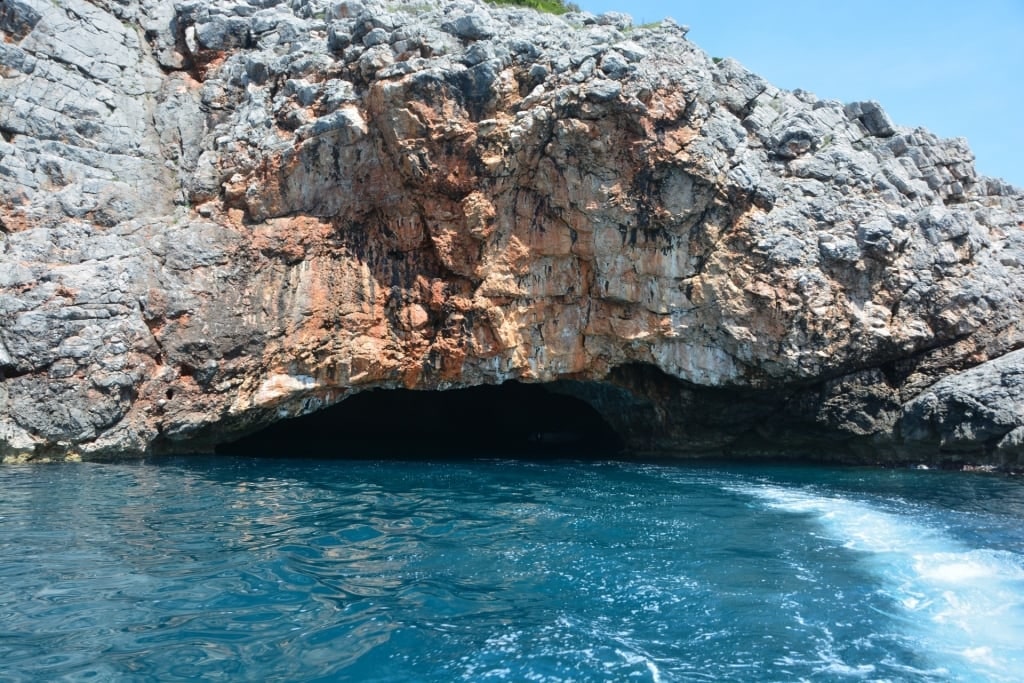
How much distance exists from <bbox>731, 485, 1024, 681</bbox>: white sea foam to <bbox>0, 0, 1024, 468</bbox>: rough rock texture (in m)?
6.96

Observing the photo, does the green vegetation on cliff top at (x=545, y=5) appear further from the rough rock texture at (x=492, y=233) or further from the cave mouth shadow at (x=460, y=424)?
the cave mouth shadow at (x=460, y=424)

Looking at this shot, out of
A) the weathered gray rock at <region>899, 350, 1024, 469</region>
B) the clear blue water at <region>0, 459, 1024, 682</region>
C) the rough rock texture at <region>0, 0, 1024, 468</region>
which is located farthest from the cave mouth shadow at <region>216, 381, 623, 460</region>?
the clear blue water at <region>0, 459, 1024, 682</region>

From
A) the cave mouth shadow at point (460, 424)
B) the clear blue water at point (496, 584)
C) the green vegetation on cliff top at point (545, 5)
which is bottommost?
the clear blue water at point (496, 584)

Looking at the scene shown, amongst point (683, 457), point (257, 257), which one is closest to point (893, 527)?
point (683, 457)

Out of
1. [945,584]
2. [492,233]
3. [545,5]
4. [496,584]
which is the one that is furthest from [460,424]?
[945,584]

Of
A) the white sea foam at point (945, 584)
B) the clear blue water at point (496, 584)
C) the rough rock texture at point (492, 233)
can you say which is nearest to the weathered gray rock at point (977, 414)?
the rough rock texture at point (492, 233)

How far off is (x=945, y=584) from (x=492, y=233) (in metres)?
12.6

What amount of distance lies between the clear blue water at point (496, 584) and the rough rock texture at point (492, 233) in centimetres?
452

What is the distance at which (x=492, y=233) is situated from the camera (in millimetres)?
18578

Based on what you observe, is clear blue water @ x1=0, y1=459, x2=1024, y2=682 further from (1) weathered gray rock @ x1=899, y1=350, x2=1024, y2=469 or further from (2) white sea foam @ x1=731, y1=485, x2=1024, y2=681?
(1) weathered gray rock @ x1=899, y1=350, x2=1024, y2=469

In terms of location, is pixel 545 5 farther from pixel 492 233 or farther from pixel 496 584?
pixel 496 584

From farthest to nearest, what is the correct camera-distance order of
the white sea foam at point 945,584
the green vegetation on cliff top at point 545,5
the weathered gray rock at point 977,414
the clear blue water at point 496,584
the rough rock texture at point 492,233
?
the green vegetation on cliff top at point 545,5
the rough rock texture at point 492,233
the weathered gray rock at point 977,414
the white sea foam at point 945,584
the clear blue water at point 496,584

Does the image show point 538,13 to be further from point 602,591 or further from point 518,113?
point 602,591

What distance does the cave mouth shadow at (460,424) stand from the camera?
23.8 m
